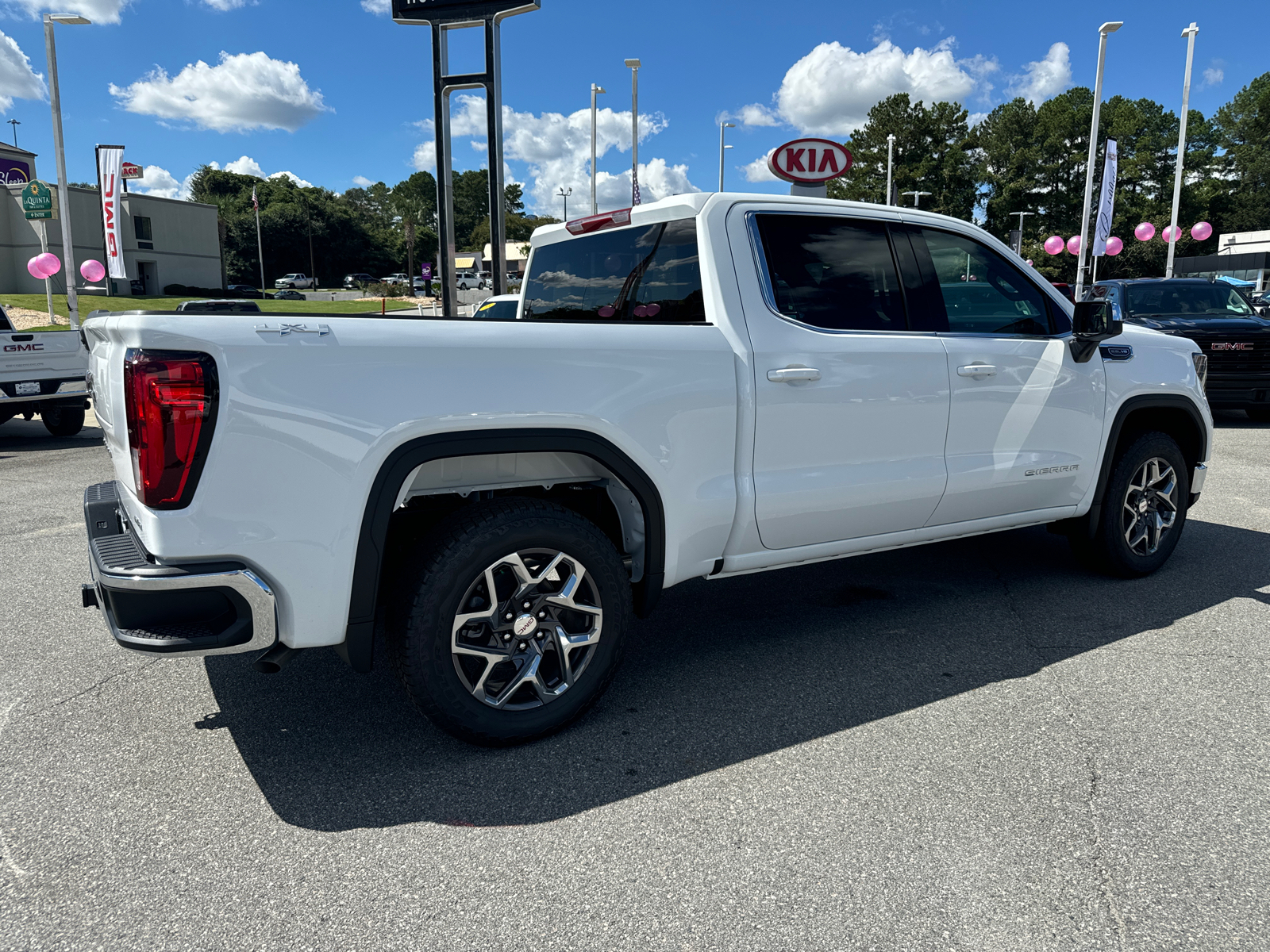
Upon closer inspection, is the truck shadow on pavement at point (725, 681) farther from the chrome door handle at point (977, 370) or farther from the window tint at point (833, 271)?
the window tint at point (833, 271)

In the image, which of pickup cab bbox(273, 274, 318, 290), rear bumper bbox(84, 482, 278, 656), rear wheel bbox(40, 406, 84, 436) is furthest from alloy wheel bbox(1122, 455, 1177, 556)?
pickup cab bbox(273, 274, 318, 290)

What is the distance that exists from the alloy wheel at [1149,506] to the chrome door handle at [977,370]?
4.47 ft

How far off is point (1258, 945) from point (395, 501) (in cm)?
250

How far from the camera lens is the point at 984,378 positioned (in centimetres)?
410

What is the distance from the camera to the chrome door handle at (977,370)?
4.01 meters

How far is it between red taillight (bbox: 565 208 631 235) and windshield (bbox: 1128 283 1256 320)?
9855 millimetres

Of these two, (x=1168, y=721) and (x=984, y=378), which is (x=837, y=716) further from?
(x=984, y=378)

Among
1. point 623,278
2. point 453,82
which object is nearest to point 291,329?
point 623,278

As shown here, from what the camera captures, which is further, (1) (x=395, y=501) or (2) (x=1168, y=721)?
(2) (x=1168, y=721)

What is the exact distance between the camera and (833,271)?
3803 millimetres

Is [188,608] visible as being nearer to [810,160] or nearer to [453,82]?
[810,160]

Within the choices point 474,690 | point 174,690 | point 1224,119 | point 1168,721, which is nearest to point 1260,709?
point 1168,721

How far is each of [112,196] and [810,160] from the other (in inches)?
920

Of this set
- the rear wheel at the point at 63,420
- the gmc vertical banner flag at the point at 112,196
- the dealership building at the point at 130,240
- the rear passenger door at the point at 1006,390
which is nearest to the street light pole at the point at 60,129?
the gmc vertical banner flag at the point at 112,196
